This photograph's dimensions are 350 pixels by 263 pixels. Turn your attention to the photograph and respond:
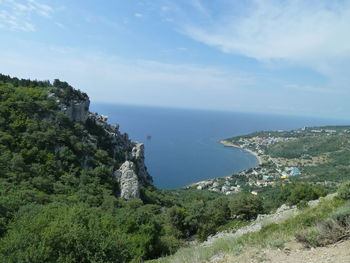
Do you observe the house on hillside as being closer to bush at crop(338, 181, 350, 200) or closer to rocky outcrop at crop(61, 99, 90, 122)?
rocky outcrop at crop(61, 99, 90, 122)

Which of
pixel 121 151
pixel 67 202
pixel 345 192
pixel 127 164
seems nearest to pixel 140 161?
pixel 121 151

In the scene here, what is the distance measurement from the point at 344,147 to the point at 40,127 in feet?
378

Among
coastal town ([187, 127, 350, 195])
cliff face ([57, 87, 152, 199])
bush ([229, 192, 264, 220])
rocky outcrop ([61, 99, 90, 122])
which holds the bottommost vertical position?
coastal town ([187, 127, 350, 195])

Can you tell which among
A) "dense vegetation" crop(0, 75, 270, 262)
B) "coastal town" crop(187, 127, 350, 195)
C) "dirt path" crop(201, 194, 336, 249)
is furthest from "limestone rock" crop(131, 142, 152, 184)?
"coastal town" crop(187, 127, 350, 195)

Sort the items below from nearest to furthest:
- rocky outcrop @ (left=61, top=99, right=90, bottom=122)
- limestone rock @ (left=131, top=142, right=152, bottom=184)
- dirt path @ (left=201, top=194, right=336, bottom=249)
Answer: dirt path @ (left=201, top=194, right=336, bottom=249) < rocky outcrop @ (left=61, top=99, right=90, bottom=122) < limestone rock @ (left=131, top=142, right=152, bottom=184)

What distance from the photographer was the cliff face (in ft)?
98.4

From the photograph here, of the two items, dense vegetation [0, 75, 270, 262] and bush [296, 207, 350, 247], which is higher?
bush [296, 207, 350, 247]

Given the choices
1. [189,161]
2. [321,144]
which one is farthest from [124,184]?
[321,144]

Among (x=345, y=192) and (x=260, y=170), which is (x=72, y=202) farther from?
(x=260, y=170)

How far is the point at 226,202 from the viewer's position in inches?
1164

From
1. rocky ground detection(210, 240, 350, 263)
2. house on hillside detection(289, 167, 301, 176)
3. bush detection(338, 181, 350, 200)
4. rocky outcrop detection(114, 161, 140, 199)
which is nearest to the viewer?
rocky ground detection(210, 240, 350, 263)

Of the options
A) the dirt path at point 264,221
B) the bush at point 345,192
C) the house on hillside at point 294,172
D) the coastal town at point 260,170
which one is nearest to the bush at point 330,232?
the bush at point 345,192

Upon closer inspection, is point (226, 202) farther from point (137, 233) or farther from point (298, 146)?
point (298, 146)

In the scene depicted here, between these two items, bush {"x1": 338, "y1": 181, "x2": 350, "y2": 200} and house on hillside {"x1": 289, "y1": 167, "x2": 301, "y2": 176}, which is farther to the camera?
house on hillside {"x1": 289, "y1": 167, "x2": 301, "y2": 176}
